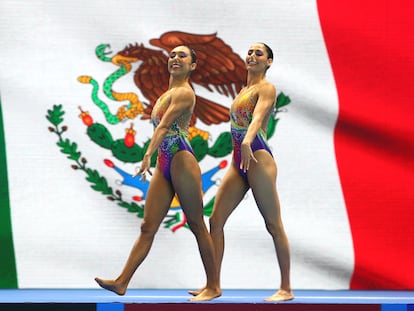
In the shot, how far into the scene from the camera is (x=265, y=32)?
244 inches

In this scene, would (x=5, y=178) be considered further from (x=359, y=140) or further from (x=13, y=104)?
(x=359, y=140)

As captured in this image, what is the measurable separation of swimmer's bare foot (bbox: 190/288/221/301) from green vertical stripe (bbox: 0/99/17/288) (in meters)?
1.46

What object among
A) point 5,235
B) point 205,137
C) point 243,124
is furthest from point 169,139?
point 5,235

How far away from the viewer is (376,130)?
6.24 meters

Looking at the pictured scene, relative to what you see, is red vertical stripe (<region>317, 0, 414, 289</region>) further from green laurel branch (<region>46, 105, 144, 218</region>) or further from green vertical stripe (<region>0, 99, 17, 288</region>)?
green vertical stripe (<region>0, 99, 17, 288</region>)

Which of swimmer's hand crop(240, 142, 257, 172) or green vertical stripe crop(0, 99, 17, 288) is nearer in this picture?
swimmer's hand crop(240, 142, 257, 172)

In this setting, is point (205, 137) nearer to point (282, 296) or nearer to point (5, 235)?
point (5, 235)

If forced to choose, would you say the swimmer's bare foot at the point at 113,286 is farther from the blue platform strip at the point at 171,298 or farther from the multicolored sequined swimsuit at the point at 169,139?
the multicolored sequined swimsuit at the point at 169,139

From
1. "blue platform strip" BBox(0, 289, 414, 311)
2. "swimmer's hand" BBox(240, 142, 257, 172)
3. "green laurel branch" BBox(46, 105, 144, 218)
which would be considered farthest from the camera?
"green laurel branch" BBox(46, 105, 144, 218)

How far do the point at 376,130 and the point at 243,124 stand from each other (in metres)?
1.41

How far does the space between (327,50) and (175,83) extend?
4.66 feet

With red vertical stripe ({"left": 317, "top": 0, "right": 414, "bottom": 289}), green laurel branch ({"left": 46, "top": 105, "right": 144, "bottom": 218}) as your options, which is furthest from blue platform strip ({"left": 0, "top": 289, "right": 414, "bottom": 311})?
green laurel branch ({"left": 46, "top": 105, "right": 144, "bottom": 218})

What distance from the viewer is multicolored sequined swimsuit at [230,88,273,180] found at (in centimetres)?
505

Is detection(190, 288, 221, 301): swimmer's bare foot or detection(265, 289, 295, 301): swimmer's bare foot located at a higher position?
detection(190, 288, 221, 301): swimmer's bare foot
